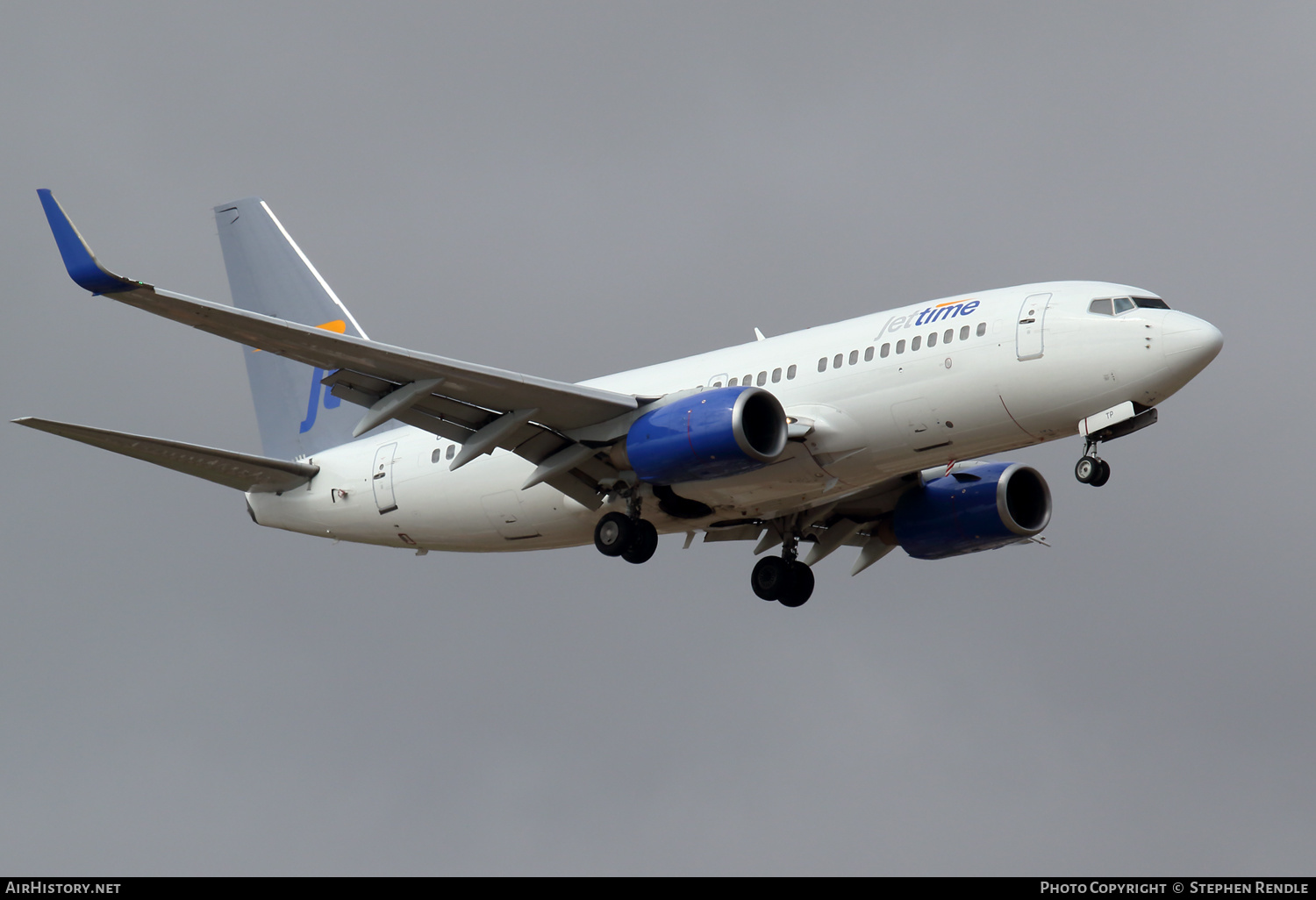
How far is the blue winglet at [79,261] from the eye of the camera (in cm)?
2623

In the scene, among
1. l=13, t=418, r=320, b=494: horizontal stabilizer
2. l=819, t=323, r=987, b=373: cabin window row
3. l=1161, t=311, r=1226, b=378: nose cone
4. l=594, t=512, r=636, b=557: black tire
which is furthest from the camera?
l=594, t=512, r=636, b=557: black tire

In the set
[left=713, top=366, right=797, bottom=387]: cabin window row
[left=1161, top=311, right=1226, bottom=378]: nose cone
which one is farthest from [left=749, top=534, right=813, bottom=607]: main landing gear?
[left=1161, top=311, right=1226, bottom=378]: nose cone

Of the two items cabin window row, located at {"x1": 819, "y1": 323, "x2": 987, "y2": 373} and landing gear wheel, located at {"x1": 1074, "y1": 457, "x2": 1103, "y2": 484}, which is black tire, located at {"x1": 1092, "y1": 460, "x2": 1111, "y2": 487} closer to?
landing gear wheel, located at {"x1": 1074, "y1": 457, "x2": 1103, "y2": 484}

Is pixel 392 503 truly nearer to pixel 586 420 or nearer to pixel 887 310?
pixel 586 420

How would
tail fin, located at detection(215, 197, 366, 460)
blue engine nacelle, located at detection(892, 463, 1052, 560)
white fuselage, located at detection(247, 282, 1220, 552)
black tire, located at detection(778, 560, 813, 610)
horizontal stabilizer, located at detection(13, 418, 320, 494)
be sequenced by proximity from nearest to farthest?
white fuselage, located at detection(247, 282, 1220, 552), horizontal stabilizer, located at detection(13, 418, 320, 494), blue engine nacelle, located at detection(892, 463, 1052, 560), black tire, located at detection(778, 560, 813, 610), tail fin, located at detection(215, 197, 366, 460)

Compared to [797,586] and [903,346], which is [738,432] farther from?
[797,586]

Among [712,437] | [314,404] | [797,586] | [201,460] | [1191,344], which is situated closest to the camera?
[1191,344]

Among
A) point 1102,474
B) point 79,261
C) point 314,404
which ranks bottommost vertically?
point 1102,474

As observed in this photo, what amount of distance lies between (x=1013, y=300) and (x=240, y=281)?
22.2 meters

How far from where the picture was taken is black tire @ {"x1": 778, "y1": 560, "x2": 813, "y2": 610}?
125 feet

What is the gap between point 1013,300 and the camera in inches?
1207

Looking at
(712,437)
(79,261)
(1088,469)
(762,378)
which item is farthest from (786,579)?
(79,261)

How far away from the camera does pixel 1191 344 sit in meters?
28.9

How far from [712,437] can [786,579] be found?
334 inches
